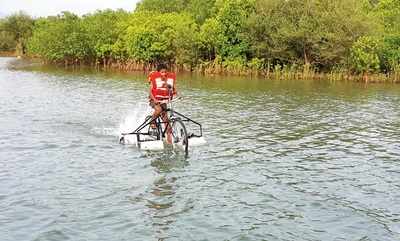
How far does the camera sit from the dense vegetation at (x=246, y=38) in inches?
1886

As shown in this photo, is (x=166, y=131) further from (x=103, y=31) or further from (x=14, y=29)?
(x=14, y=29)

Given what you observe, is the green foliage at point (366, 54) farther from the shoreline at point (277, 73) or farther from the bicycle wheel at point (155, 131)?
the bicycle wheel at point (155, 131)

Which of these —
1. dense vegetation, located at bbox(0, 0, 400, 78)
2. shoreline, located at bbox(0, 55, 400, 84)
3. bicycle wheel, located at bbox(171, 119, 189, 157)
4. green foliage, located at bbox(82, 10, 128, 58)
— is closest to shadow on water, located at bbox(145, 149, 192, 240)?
bicycle wheel, located at bbox(171, 119, 189, 157)

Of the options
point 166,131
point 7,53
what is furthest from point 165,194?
point 7,53

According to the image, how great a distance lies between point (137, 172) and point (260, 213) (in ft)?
12.9

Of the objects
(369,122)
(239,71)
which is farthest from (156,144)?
(239,71)

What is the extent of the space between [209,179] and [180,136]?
350 centimetres

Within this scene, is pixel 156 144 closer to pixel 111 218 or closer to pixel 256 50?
pixel 111 218

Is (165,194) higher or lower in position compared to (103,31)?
lower

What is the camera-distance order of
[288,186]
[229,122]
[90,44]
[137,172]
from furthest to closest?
1. [90,44]
2. [229,122]
3. [137,172]
4. [288,186]

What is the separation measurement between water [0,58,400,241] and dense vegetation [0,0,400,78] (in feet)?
81.7

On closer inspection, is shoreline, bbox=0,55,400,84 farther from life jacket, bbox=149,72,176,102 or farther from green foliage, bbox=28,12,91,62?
life jacket, bbox=149,72,176,102

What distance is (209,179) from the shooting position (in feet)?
40.6

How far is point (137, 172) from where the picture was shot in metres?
12.9
